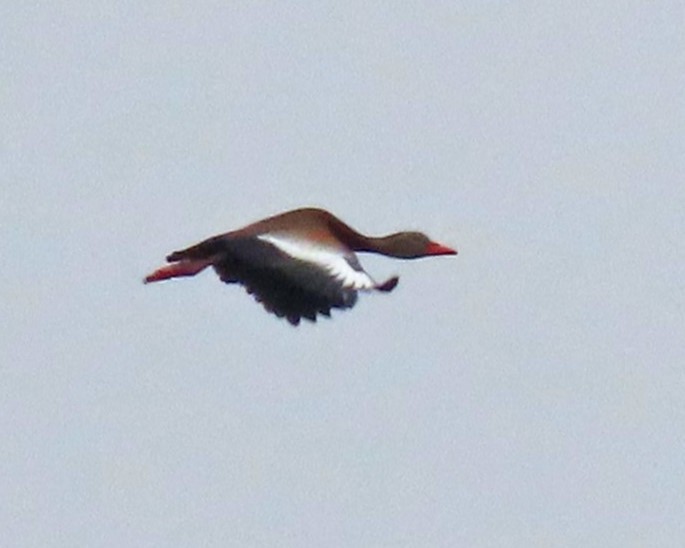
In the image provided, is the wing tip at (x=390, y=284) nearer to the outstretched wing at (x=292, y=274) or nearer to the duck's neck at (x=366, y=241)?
the outstretched wing at (x=292, y=274)

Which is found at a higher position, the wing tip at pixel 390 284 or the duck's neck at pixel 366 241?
the duck's neck at pixel 366 241

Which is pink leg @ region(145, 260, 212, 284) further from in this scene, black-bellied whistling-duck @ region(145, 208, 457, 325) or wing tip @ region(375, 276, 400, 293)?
wing tip @ region(375, 276, 400, 293)

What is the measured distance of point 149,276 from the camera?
111 feet

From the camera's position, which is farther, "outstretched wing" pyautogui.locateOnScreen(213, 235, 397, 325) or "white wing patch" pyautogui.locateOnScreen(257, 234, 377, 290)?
"outstretched wing" pyautogui.locateOnScreen(213, 235, 397, 325)

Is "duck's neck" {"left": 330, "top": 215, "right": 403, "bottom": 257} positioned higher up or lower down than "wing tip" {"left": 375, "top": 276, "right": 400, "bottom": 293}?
higher up

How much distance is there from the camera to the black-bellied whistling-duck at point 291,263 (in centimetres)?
3156

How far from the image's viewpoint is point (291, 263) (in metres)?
32.0

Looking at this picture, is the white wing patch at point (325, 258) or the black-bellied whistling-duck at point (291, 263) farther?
the black-bellied whistling-duck at point (291, 263)

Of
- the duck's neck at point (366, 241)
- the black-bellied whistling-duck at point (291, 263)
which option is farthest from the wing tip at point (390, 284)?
the duck's neck at point (366, 241)

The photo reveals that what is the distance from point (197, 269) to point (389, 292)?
2.92m

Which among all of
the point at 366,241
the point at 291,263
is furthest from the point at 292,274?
the point at 366,241

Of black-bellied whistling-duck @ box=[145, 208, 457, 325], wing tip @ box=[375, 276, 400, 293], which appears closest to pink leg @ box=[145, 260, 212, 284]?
black-bellied whistling-duck @ box=[145, 208, 457, 325]

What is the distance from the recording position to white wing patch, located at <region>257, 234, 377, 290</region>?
3134 cm

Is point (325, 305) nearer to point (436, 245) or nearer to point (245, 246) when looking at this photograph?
point (245, 246)
